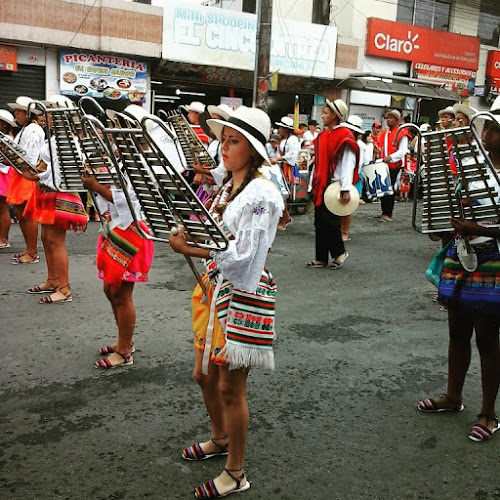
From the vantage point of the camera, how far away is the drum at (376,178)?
30.8 ft

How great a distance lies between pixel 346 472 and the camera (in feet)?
9.59

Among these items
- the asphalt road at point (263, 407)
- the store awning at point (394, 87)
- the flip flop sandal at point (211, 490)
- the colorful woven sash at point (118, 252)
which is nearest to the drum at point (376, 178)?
the asphalt road at point (263, 407)

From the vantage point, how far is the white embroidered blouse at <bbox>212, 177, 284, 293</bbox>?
7.89ft

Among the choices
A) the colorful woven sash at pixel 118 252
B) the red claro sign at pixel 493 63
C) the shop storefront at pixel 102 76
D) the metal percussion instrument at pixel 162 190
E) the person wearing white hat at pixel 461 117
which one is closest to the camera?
the metal percussion instrument at pixel 162 190

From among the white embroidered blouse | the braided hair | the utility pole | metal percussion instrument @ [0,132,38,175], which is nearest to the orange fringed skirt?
metal percussion instrument @ [0,132,38,175]

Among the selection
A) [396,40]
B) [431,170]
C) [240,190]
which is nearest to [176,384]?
[240,190]

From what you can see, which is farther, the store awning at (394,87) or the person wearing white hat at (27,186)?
the store awning at (394,87)

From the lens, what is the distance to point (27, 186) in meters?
6.91

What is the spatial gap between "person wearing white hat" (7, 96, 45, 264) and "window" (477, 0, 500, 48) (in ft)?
69.6

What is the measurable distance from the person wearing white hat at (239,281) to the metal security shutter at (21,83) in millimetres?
13784

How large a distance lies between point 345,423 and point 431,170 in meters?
1.54

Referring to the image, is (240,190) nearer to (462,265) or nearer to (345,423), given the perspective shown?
(462,265)

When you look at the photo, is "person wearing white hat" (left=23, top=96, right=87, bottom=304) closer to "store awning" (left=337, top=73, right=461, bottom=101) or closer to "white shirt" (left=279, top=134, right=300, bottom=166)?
"white shirt" (left=279, top=134, right=300, bottom=166)

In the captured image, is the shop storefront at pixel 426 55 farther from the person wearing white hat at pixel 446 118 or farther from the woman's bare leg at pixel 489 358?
the woman's bare leg at pixel 489 358
